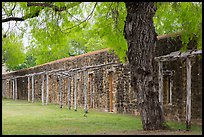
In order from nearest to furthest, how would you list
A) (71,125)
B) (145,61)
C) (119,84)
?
(145,61)
(71,125)
(119,84)

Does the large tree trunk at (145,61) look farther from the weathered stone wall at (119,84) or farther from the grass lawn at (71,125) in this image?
the weathered stone wall at (119,84)

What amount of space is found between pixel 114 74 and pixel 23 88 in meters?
18.6

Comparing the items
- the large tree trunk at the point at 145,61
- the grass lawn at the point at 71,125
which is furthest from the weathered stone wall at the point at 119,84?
the large tree trunk at the point at 145,61

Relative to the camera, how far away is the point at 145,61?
1107cm

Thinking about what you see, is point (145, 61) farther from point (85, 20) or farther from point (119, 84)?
point (119, 84)

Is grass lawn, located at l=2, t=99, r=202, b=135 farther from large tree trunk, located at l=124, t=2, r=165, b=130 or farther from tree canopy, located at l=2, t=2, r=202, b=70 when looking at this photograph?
tree canopy, located at l=2, t=2, r=202, b=70

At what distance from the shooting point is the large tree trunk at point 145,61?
11.0 meters

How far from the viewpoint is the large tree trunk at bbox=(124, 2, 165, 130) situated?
11.0 metres

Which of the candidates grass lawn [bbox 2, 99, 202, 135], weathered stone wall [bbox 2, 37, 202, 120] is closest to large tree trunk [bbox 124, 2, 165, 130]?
grass lawn [bbox 2, 99, 202, 135]

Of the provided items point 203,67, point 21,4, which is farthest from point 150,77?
point 21,4

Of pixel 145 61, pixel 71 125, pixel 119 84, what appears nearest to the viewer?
pixel 145 61

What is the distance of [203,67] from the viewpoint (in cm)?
1248

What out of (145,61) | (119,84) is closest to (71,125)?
(145,61)

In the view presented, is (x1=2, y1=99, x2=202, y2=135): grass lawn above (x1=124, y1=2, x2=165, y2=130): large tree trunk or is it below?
below
